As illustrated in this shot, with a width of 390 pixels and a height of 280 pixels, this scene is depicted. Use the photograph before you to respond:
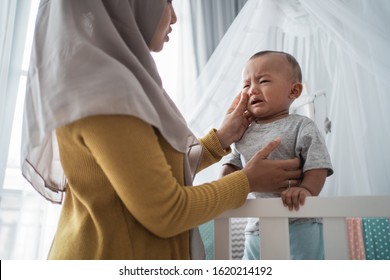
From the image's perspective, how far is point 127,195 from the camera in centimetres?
58

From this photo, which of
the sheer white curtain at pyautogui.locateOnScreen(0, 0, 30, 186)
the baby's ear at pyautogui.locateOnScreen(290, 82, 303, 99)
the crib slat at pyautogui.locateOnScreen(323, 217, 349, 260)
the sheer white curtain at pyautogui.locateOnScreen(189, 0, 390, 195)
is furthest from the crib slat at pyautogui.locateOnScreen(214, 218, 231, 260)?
the sheer white curtain at pyautogui.locateOnScreen(0, 0, 30, 186)

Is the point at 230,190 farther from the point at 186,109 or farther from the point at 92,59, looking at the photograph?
the point at 186,109

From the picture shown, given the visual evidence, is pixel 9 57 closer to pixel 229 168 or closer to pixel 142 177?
pixel 229 168

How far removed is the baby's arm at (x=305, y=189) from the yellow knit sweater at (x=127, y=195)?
102 mm

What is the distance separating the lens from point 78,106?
55 cm

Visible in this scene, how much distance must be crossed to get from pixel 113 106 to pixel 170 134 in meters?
0.16

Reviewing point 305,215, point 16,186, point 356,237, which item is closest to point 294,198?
point 305,215

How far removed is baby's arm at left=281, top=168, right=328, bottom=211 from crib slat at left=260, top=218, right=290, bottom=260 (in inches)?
1.7

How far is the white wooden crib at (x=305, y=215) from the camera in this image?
0.65 metres

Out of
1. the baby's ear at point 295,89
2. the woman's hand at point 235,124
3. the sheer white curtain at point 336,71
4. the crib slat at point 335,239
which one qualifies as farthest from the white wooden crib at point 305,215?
the sheer white curtain at point 336,71

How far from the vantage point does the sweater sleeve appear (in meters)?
0.56

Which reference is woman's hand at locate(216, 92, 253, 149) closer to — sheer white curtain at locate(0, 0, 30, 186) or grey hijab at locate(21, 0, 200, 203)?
grey hijab at locate(21, 0, 200, 203)

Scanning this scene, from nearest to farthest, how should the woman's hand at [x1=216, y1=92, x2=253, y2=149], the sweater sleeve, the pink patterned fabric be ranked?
the sweater sleeve
the woman's hand at [x1=216, y1=92, x2=253, y2=149]
the pink patterned fabric

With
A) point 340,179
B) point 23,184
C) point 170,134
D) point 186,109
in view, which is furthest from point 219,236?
point 23,184
